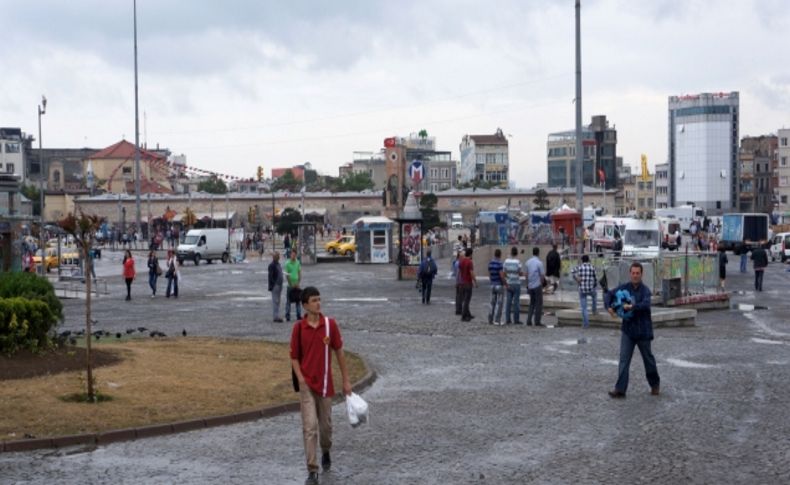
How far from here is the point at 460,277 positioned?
2634 centimetres

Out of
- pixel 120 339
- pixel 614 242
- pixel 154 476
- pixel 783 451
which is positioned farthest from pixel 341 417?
pixel 614 242

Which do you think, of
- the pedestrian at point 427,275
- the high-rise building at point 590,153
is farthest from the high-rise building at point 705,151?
the pedestrian at point 427,275

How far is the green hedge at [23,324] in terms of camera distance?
16422mm

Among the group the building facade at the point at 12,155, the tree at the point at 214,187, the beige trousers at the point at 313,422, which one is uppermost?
the building facade at the point at 12,155

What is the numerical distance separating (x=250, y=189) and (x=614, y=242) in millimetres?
102567

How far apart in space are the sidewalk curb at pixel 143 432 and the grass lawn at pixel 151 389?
192 millimetres

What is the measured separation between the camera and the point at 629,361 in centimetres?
1434

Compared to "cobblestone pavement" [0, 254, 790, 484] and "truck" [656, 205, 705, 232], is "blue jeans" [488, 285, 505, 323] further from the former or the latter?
"truck" [656, 205, 705, 232]

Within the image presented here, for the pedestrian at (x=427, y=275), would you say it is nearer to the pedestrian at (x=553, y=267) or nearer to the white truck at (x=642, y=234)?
the pedestrian at (x=553, y=267)

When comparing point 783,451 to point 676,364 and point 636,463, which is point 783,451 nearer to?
point 636,463

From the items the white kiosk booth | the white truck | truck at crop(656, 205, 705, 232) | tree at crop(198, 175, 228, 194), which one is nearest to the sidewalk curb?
the white kiosk booth

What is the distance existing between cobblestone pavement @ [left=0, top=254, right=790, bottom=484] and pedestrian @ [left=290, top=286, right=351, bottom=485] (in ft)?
1.65

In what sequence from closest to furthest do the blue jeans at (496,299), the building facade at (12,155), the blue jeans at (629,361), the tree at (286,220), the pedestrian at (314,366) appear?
the pedestrian at (314,366) → the blue jeans at (629,361) → the blue jeans at (496,299) → the tree at (286,220) → the building facade at (12,155)

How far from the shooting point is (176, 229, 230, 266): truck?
6550 centimetres
